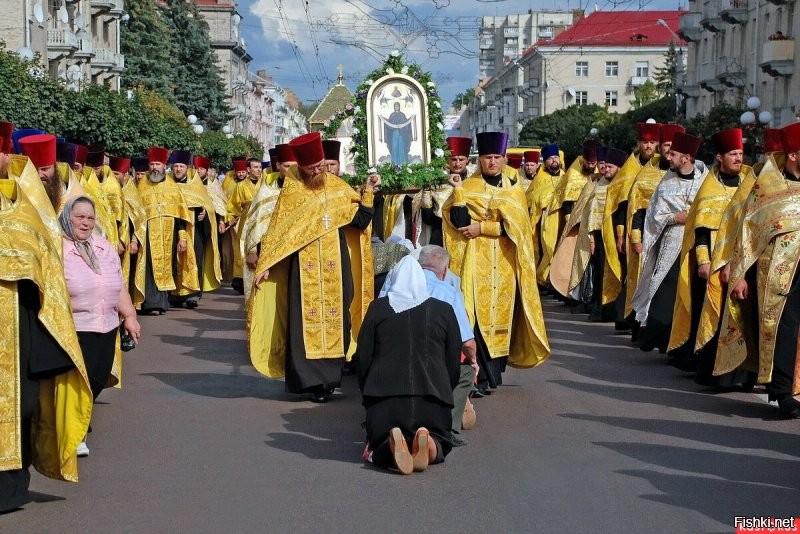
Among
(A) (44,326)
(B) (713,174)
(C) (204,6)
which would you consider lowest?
(A) (44,326)

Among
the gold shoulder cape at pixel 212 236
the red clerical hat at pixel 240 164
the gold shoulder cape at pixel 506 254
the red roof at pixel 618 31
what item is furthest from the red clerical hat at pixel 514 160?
the red roof at pixel 618 31

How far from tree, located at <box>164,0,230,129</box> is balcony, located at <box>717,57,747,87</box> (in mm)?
29933

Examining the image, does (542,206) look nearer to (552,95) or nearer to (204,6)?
(552,95)

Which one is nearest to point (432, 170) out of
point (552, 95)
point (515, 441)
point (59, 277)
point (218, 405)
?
point (218, 405)

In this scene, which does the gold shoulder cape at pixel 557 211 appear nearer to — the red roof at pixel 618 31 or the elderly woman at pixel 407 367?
the elderly woman at pixel 407 367

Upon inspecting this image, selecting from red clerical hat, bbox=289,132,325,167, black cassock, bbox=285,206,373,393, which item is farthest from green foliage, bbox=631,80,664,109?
red clerical hat, bbox=289,132,325,167

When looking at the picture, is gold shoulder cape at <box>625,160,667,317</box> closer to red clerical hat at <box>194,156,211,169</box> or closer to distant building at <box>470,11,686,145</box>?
red clerical hat at <box>194,156,211,169</box>

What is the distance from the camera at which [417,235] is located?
13047 millimetres

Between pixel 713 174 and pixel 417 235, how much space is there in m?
2.62

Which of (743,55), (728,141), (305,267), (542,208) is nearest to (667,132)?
(728,141)

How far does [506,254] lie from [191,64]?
68.1 meters

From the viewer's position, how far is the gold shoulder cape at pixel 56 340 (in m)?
7.39

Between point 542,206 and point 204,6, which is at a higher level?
point 204,6

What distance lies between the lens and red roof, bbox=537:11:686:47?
317 feet
